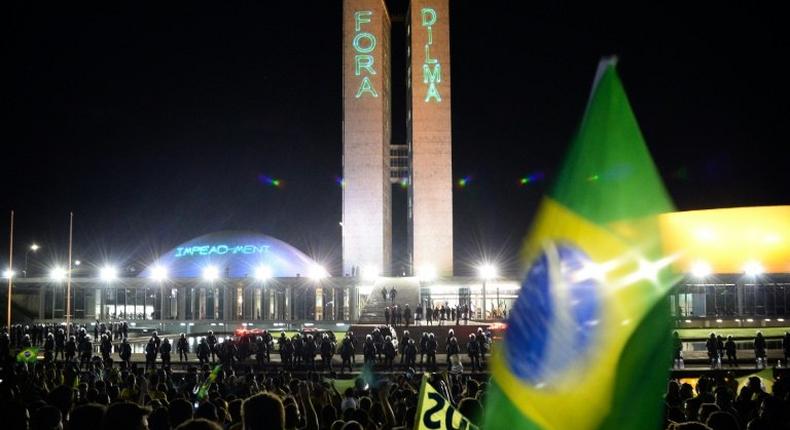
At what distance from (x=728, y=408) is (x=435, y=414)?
5423mm

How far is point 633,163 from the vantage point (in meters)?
3.97

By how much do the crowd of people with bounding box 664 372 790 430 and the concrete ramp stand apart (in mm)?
34297

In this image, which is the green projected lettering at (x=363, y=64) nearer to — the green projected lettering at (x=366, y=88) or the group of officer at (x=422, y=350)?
the green projected lettering at (x=366, y=88)

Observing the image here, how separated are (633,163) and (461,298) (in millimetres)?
54236

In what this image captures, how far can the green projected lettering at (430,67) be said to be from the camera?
68.9m

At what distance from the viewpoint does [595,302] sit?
3811 millimetres

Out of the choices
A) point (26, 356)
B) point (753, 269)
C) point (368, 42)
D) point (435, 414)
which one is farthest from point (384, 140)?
point (435, 414)

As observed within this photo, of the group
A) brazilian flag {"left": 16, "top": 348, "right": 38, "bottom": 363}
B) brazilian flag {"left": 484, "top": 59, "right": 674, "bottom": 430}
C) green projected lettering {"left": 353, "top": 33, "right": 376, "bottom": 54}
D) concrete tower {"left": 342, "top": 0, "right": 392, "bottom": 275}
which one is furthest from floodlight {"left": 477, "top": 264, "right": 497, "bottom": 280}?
brazilian flag {"left": 484, "top": 59, "right": 674, "bottom": 430}

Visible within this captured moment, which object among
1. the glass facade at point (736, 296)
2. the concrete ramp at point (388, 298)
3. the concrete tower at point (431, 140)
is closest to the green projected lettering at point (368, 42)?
the concrete tower at point (431, 140)

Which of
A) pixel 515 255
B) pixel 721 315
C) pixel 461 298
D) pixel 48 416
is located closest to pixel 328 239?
pixel 515 255

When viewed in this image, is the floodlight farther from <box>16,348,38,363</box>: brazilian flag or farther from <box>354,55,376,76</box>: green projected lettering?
<box>16,348,38,363</box>: brazilian flag

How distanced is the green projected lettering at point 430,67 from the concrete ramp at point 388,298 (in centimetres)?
2241

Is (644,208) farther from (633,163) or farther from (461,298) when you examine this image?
(461,298)

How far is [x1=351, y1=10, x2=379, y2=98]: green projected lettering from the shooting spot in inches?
2734
